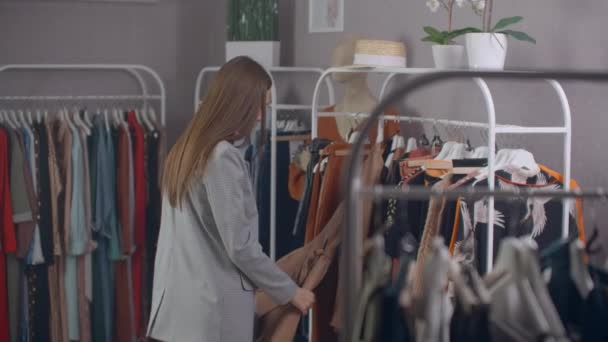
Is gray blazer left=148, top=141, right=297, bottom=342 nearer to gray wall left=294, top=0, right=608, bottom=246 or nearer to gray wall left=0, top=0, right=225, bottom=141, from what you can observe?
gray wall left=294, top=0, right=608, bottom=246

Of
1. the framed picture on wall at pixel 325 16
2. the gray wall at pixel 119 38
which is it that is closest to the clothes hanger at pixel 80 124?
the gray wall at pixel 119 38

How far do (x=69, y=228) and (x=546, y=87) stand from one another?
215 centimetres

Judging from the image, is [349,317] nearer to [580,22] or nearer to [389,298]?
[389,298]

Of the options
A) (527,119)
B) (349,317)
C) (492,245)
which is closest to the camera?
(349,317)

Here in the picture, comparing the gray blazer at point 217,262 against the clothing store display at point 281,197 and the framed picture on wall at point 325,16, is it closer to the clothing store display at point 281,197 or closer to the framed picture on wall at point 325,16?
the clothing store display at point 281,197

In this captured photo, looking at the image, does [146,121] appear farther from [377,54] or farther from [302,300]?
[302,300]

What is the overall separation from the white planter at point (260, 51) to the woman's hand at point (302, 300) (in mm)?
1761

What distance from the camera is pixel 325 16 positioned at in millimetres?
4414

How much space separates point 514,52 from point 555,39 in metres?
0.21

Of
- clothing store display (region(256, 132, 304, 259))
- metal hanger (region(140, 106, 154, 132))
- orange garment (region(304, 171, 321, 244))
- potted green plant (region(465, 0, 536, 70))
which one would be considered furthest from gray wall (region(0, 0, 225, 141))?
potted green plant (region(465, 0, 536, 70))

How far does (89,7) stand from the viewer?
494 centimetres

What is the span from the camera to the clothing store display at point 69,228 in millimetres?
3979

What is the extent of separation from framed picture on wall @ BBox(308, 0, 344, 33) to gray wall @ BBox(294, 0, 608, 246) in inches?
24.3

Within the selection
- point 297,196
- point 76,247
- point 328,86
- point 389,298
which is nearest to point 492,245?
point 389,298
